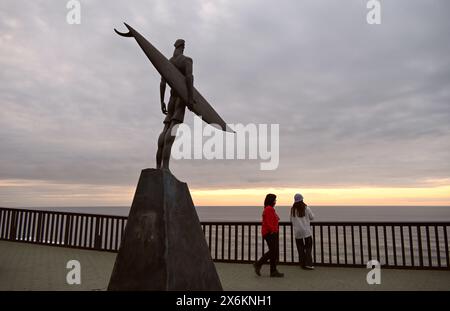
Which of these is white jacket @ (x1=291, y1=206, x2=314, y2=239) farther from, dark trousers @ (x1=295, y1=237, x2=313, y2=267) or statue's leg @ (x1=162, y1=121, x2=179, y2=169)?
statue's leg @ (x1=162, y1=121, x2=179, y2=169)

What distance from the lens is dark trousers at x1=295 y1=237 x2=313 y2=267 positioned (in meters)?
7.43

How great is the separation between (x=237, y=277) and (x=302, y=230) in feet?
6.58

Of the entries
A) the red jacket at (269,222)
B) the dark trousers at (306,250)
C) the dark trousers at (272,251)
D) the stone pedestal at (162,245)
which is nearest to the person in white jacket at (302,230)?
the dark trousers at (306,250)

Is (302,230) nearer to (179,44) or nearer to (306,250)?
(306,250)

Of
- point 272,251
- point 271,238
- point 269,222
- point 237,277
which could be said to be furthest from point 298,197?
point 237,277

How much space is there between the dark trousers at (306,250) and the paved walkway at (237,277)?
26 cm

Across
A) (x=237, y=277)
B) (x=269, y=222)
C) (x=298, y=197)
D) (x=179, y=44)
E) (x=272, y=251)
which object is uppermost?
(x=179, y=44)

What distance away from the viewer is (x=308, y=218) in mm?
7633

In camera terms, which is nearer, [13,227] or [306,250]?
[306,250]

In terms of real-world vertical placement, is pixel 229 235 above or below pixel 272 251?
above

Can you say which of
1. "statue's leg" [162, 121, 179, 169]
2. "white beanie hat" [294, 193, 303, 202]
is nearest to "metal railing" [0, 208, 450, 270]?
"white beanie hat" [294, 193, 303, 202]

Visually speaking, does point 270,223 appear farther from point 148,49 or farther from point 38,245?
point 38,245

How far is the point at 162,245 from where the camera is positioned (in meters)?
4.29
